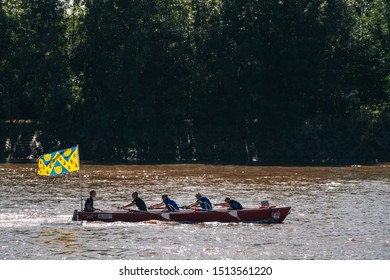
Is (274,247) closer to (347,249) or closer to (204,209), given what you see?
(347,249)

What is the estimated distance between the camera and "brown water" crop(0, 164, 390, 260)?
3488cm

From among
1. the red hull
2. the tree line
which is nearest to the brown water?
the red hull

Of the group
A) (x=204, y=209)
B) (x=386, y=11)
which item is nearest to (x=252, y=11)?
(x=386, y=11)

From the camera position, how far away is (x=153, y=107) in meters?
83.9

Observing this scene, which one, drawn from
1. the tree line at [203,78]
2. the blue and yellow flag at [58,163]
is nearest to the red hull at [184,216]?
the blue and yellow flag at [58,163]

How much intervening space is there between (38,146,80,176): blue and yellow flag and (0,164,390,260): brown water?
8.38ft

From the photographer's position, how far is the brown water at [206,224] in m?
34.9

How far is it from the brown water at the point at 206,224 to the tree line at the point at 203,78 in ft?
35.5

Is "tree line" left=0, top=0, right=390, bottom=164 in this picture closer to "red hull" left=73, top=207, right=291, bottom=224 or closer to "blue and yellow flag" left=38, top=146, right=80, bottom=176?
"red hull" left=73, top=207, right=291, bottom=224

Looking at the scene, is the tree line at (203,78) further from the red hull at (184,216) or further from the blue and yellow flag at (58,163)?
the blue and yellow flag at (58,163)

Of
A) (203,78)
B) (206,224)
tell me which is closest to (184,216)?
(206,224)

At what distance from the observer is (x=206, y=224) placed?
4209cm

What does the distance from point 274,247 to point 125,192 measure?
21.4 m

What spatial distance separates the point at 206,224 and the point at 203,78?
42.3 metres
